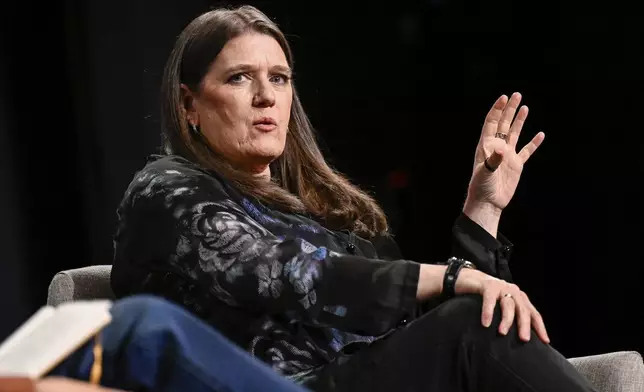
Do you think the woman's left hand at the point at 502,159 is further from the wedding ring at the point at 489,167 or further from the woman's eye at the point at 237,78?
the woman's eye at the point at 237,78

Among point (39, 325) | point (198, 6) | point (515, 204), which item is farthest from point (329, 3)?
point (39, 325)

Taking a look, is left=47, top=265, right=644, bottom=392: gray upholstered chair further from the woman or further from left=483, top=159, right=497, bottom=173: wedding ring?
left=483, top=159, right=497, bottom=173: wedding ring

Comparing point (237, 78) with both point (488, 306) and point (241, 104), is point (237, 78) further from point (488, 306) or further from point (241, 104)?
point (488, 306)

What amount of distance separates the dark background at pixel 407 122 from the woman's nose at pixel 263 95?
2.39 feet

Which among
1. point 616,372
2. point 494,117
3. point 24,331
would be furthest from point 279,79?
point 24,331

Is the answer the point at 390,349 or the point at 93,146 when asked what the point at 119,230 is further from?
the point at 93,146

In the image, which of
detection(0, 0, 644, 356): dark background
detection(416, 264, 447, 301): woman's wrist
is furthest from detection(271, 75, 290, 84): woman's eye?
detection(0, 0, 644, 356): dark background

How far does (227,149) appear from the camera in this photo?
1.70 metres

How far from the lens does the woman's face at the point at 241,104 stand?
A: 1685 mm

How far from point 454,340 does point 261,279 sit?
0.28 meters

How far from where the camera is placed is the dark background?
2.42m

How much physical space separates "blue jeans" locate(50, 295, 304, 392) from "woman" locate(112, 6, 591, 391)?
0.33 m

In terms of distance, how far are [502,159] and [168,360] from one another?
0.90 m

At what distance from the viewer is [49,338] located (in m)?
0.97
